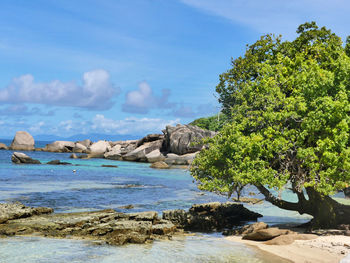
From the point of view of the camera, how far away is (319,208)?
771 inches

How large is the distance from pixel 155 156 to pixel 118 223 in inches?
2384

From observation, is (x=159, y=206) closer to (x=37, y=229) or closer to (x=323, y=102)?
(x=37, y=229)

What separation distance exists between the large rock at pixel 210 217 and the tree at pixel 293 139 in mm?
2587

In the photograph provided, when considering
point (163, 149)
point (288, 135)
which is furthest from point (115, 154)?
point (288, 135)

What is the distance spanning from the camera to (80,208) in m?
27.3

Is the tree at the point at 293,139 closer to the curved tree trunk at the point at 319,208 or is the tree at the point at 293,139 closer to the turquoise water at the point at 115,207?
the curved tree trunk at the point at 319,208

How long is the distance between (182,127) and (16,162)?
104 feet

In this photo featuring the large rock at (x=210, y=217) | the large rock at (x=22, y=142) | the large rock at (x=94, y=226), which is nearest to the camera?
the large rock at (x=94, y=226)

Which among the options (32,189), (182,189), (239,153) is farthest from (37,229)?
(182,189)

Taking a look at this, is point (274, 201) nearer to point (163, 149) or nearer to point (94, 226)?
point (94, 226)

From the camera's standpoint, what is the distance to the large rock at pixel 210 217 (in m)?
21.1

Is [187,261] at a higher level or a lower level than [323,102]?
lower

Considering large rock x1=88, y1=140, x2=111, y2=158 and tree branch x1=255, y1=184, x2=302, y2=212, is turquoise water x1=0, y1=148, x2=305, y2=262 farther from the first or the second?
large rock x1=88, y1=140, x2=111, y2=158

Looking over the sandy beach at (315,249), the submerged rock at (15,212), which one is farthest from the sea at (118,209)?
the submerged rock at (15,212)
